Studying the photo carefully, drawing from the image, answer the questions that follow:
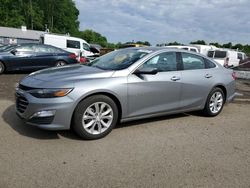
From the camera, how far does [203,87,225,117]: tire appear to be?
6.11 m

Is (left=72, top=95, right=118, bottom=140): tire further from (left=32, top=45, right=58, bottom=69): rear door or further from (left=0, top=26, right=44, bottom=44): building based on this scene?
(left=0, top=26, right=44, bottom=44): building

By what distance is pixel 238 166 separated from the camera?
3828 mm

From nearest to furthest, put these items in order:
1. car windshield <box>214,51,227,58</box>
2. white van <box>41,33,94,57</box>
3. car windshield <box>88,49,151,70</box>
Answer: car windshield <box>88,49,151,70</box>
white van <box>41,33,94,57</box>
car windshield <box>214,51,227,58</box>

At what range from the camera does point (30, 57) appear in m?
12.1

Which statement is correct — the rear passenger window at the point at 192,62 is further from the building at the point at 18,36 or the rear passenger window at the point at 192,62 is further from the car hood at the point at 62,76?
the building at the point at 18,36

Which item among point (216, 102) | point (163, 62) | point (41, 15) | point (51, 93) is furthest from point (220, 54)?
point (41, 15)

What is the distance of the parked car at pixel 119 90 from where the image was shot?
420 centimetres

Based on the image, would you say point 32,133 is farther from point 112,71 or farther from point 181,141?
point 181,141

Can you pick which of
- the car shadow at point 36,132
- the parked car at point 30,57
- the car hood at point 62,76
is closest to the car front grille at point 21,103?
the car hood at point 62,76

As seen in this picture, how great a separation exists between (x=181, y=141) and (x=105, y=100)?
1413 mm

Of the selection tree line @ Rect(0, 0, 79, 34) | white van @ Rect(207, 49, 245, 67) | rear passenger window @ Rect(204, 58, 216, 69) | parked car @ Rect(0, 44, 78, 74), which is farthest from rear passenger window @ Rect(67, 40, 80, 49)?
tree line @ Rect(0, 0, 79, 34)

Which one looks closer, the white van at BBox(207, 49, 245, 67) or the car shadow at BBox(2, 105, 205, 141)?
the car shadow at BBox(2, 105, 205, 141)

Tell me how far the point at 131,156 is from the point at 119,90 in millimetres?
1153

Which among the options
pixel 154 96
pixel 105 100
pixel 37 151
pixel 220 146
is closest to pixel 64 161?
pixel 37 151
